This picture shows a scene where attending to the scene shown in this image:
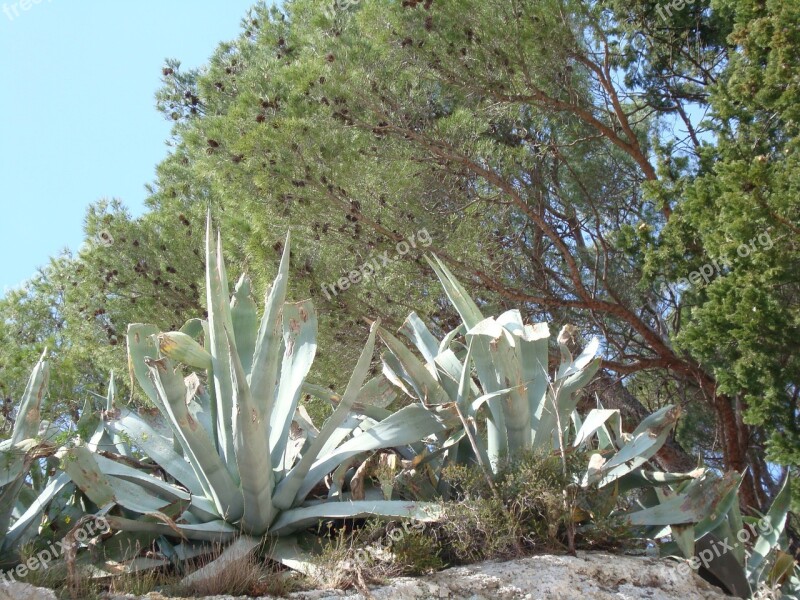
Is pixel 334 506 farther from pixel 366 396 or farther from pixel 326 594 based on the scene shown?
pixel 366 396

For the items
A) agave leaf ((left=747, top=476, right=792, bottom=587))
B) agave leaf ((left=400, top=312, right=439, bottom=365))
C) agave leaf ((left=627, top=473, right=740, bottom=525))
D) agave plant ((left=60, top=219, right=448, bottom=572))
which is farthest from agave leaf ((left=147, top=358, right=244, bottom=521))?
agave leaf ((left=747, top=476, right=792, bottom=587))

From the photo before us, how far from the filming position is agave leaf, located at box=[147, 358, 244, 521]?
341 centimetres

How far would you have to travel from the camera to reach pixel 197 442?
3.47m

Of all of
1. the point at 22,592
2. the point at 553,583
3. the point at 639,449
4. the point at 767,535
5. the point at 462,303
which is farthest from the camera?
the point at 462,303

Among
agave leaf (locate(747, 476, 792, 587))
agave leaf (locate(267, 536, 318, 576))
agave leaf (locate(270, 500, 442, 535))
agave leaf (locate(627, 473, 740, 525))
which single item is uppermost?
agave leaf (locate(270, 500, 442, 535))

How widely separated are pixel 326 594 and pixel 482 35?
22.2 feet

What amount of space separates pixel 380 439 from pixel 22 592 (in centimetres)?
149

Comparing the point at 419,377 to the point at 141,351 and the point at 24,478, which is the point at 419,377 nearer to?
the point at 141,351

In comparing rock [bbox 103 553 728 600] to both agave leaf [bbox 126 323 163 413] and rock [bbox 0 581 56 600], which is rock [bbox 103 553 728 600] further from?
agave leaf [bbox 126 323 163 413]

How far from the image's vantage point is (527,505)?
345 centimetres

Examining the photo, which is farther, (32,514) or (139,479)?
(139,479)

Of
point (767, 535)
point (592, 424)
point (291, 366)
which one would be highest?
point (291, 366)

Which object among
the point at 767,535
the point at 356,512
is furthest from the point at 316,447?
the point at 767,535

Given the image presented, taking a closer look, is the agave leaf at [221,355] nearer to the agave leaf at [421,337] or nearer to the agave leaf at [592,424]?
the agave leaf at [421,337]
